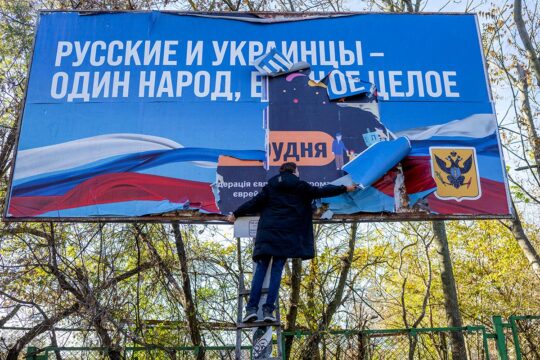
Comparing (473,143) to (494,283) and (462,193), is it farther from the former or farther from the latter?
(494,283)

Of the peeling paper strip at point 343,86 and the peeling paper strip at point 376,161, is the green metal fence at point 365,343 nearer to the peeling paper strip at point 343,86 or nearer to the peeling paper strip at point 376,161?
the peeling paper strip at point 376,161

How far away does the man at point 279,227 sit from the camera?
415 centimetres

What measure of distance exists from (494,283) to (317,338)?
1143 cm

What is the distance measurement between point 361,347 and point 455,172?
2.76 m

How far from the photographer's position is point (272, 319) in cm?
408

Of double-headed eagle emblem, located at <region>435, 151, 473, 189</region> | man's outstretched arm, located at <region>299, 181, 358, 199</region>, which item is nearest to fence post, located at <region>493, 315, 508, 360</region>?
double-headed eagle emblem, located at <region>435, 151, 473, 189</region>

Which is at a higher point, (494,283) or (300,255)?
(494,283)

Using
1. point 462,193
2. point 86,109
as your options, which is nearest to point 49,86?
point 86,109

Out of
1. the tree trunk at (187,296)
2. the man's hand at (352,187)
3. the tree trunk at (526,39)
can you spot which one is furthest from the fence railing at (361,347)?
the tree trunk at (526,39)

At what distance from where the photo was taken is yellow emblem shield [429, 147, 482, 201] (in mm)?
5121

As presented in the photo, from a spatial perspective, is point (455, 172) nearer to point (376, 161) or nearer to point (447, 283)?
point (376, 161)

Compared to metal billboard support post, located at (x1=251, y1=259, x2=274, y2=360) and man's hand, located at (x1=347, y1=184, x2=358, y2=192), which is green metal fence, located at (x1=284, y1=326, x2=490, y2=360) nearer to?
metal billboard support post, located at (x1=251, y1=259, x2=274, y2=360)

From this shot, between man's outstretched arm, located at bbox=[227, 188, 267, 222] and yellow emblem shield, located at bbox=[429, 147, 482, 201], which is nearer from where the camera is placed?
man's outstretched arm, located at bbox=[227, 188, 267, 222]

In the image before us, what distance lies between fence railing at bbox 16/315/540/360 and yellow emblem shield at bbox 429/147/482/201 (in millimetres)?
2098
